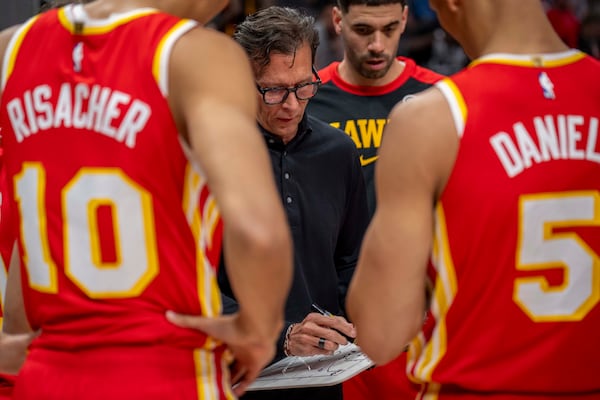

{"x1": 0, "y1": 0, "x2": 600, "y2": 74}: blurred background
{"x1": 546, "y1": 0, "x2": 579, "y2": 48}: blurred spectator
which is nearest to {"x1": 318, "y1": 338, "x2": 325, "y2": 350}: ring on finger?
{"x1": 0, "y1": 0, "x2": 600, "y2": 74}: blurred background

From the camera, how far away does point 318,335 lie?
333 cm

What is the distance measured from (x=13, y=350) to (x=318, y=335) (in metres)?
1.07

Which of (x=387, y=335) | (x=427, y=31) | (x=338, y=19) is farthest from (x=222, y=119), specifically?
(x=427, y=31)

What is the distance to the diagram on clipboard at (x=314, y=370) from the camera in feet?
10.2

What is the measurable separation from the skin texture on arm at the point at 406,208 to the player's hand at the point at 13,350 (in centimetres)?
84

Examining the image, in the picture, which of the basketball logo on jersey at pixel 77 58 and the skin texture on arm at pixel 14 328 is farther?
the skin texture on arm at pixel 14 328

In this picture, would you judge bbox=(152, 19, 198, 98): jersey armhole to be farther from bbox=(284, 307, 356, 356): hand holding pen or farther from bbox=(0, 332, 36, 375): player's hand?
bbox=(284, 307, 356, 356): hand holding pen

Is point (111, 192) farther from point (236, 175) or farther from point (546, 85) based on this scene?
point (546, 85)

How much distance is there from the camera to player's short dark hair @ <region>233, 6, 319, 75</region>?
3.65 m

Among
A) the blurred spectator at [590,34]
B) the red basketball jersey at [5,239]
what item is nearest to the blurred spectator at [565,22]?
the blurred spectator at [590,34]

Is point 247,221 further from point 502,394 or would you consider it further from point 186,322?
point 502,394

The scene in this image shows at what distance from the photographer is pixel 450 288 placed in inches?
94.9

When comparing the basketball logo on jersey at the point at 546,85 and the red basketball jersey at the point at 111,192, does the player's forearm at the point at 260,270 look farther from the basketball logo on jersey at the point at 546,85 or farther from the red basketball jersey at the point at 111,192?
the basketball logo on jersey at the point at 546,85

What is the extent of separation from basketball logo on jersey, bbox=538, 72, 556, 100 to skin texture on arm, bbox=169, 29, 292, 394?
69cm
